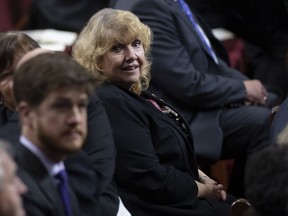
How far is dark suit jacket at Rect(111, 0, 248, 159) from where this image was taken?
3.56m

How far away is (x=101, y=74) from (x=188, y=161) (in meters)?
0.44

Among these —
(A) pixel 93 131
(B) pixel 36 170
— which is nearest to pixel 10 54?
(A) pixel 93 131

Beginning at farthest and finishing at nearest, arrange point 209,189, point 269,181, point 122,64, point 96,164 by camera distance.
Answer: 1. point 209,189
2. point 122,64
3. point 96,164
4. point 269,181

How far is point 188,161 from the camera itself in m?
2.96

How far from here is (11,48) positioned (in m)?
2.51

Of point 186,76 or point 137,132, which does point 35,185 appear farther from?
point 186,76

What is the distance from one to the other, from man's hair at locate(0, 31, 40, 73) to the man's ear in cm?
49

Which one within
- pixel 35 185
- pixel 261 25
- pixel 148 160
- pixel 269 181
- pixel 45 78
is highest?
pixel 45 78

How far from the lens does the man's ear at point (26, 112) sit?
6.64 feet

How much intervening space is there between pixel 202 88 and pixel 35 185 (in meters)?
1.70

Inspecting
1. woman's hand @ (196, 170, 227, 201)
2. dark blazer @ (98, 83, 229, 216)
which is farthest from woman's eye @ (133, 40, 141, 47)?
woman's hand @ (196, 170, 227, 201)

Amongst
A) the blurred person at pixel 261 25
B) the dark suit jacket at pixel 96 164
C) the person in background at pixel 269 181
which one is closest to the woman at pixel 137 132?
the dark suit jacket at pixel 96 164

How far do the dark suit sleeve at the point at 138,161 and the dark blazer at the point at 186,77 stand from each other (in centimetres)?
80

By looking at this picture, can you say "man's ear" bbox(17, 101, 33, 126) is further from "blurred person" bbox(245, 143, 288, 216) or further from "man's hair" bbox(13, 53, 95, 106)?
"blurred person" bbox(245, 143, 288, 216)
